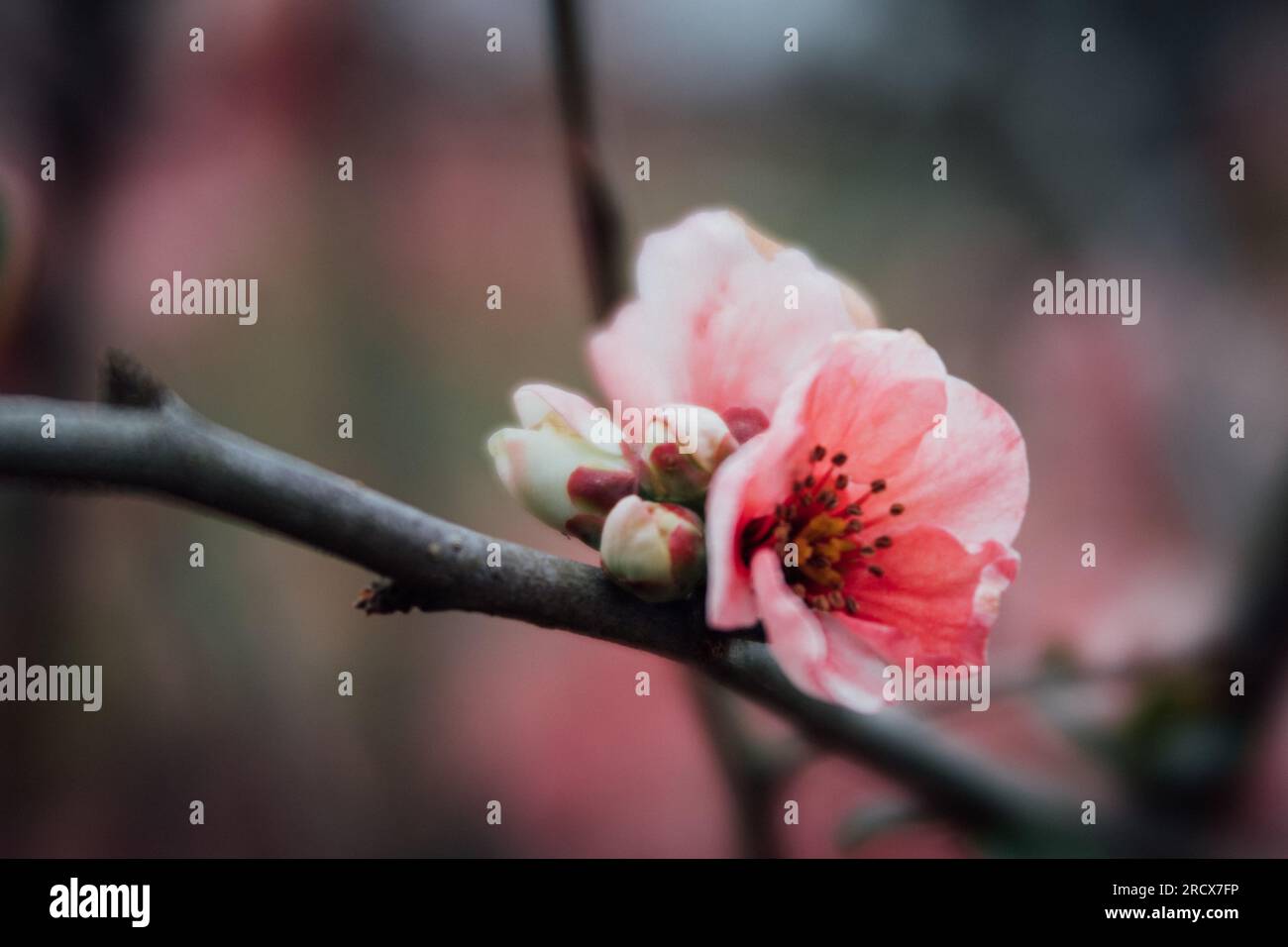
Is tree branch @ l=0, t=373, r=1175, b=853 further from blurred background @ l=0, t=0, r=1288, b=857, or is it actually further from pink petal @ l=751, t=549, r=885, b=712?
blurred background @ l=0, t=0, r=1288, b=857

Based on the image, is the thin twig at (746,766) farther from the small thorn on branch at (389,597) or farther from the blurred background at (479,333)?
the small thorn on branch at (389,597)

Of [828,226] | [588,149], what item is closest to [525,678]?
[828,226]

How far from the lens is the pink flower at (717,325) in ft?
1.33

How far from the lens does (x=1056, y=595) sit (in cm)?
141

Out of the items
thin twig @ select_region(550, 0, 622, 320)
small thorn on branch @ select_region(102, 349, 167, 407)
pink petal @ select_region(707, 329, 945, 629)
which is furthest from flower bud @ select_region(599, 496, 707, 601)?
thin twig @ select_region(550, 0, 622, 320)

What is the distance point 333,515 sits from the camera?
13.6 inches

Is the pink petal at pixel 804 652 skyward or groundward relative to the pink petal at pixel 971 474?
groundward

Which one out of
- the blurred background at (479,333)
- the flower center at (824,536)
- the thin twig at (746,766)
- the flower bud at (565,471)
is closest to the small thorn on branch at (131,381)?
the flower bud at (565,471)

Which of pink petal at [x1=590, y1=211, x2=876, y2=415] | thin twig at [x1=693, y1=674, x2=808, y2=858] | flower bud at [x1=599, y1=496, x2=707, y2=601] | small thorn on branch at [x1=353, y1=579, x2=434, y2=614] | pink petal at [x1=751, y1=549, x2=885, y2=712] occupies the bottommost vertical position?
thin twig at [x1=693, y1=674, x2=808, y2=858]

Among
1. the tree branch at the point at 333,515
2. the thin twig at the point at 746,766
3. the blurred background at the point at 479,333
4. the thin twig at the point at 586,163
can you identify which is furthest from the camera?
the blurred background at the point at 479,333

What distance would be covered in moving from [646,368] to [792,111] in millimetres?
1303

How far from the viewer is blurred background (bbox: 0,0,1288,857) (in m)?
1.32

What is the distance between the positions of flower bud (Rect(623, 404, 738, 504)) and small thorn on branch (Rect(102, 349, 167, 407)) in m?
0.17

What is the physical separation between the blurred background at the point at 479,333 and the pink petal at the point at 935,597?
0.83m
